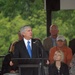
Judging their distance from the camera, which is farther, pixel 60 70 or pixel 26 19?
pixel 26 19

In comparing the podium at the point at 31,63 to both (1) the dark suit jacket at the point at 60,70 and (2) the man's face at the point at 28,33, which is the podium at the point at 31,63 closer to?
(2) the man's face at the point at 28,33

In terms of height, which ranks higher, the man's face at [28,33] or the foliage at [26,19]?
the man's face at [28,33]

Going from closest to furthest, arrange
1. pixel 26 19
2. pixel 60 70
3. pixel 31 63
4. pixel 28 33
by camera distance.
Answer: pixel 31 63
pixel 28 33
pixel 60 70
pixel 26 19

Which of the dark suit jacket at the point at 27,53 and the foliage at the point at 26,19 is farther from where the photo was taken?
the foliage at the point at 26,19

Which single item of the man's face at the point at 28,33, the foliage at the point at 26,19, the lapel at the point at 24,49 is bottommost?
the foliage at the point at 26,19

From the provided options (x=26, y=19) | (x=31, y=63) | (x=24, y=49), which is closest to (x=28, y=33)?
(x=24, y=49)

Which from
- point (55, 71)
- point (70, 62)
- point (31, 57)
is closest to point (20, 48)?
point (31, 57)

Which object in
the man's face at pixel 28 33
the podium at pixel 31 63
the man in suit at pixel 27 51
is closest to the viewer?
the podium at pixel 31 63

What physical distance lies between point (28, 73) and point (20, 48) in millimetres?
425

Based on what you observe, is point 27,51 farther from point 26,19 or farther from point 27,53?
point 26,19

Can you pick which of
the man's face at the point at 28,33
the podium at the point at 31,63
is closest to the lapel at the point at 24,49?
the man's face at the point at 28,33

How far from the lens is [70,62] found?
7.80 metres

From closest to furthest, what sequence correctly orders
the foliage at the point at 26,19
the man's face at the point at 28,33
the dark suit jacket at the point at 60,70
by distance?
1. the man's face at the point at 28,33
2. the dark suit jacket at the point at 60,70
3. the foliage at the point at 26,19

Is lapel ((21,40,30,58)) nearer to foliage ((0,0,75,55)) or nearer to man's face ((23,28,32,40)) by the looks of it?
man's face ((23,28,32,40))
